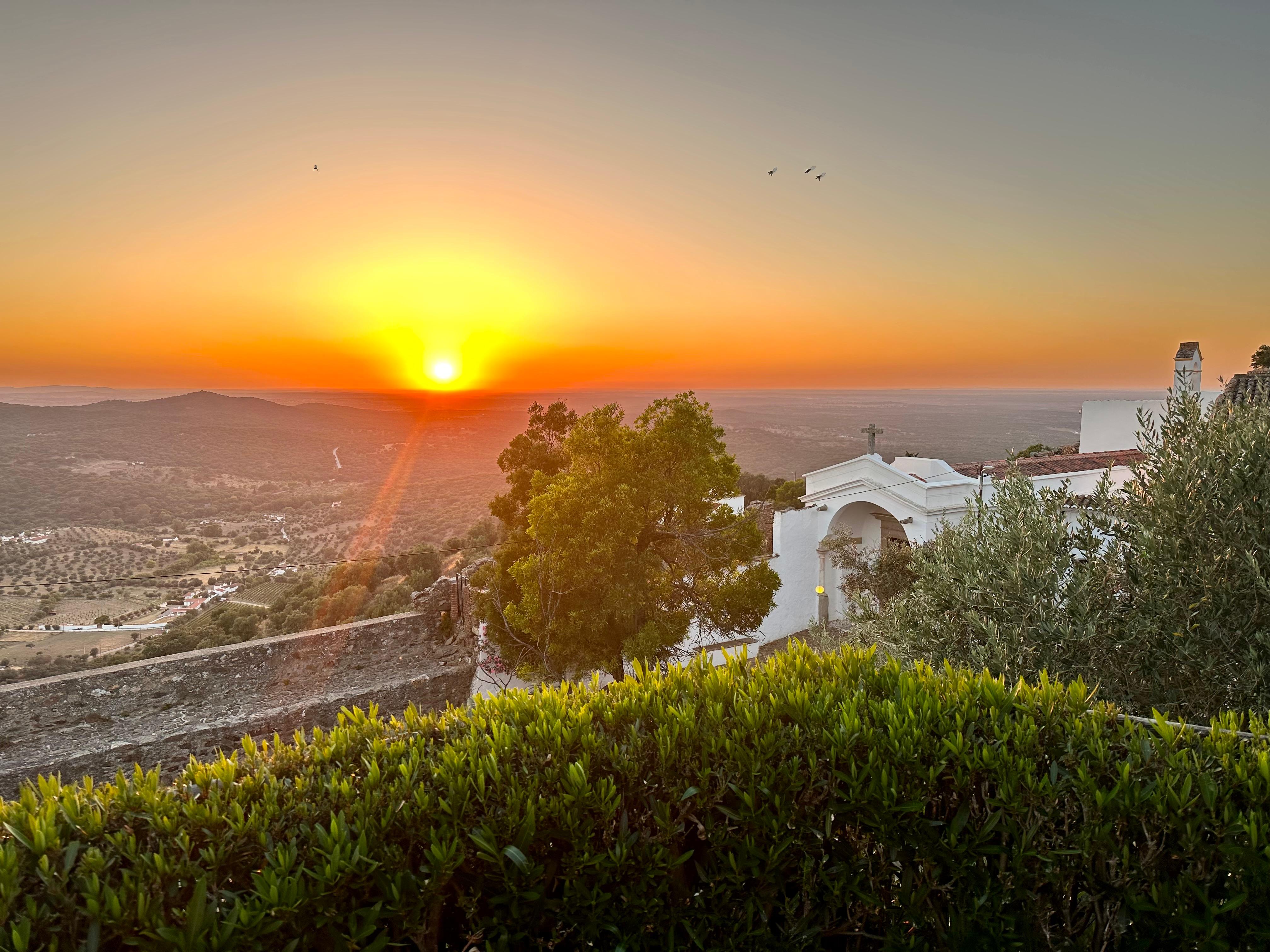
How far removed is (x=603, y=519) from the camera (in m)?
9.79

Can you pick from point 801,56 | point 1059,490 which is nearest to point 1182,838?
point 1059,490

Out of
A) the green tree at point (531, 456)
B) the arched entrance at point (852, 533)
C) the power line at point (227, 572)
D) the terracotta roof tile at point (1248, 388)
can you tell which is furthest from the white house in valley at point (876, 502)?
the power line at point (227, 572)

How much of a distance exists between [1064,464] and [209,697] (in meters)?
18.4

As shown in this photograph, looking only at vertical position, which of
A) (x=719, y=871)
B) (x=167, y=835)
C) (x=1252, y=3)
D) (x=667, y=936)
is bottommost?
(x=667, y=936)

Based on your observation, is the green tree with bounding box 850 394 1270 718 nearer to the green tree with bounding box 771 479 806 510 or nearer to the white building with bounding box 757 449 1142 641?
the white building with bounding box 757 449 1142 641

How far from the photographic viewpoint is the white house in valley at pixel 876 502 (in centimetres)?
1493

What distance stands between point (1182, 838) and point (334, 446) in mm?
25496

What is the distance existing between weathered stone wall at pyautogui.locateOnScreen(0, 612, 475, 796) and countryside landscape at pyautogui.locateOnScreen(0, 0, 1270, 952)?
78mm

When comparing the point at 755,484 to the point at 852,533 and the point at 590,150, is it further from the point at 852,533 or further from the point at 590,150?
the point at 590,150

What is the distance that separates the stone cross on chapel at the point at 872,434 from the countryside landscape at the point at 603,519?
647 mm

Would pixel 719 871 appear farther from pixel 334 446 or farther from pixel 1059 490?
pixel 334 446

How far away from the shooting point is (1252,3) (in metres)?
9.23

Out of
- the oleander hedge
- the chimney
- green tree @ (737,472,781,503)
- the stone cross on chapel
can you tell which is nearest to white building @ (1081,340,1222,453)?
the chimney

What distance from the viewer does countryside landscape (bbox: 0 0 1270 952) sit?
6.96 ft
